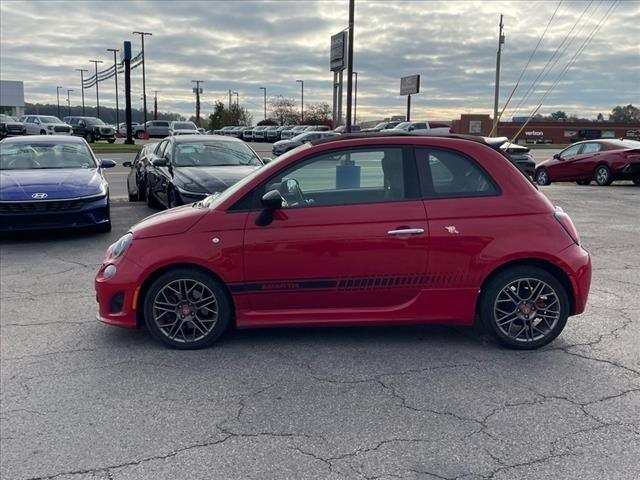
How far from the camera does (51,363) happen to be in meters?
4.46

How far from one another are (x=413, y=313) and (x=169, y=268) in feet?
6.15

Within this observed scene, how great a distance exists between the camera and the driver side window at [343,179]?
464cm

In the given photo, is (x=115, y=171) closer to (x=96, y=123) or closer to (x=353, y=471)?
(x=353, y=471)

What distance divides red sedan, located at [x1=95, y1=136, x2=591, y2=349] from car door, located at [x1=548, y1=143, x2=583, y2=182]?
1537cm

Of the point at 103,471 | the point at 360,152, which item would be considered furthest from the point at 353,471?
the point at 360,152

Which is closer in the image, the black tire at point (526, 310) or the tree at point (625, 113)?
the black tire at point (526, 310)

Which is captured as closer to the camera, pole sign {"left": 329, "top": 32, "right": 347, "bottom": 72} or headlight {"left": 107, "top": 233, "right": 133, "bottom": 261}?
headlight {"left": 107, "top": 233, "right": 133, "bottom": 261}

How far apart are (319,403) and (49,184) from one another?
6.60 metres

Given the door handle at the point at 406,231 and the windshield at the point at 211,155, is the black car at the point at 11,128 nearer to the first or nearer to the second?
the windshield at the point at 211,155

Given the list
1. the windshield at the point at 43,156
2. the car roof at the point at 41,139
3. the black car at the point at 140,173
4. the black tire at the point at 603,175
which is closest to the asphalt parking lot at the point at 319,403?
the windshield at the point at 43,156

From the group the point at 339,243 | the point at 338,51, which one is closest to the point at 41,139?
the point at 339,243

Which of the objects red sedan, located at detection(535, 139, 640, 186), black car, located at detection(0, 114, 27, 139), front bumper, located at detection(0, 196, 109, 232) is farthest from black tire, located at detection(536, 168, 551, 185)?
black car, located at detection(0, 114, 27, 139)

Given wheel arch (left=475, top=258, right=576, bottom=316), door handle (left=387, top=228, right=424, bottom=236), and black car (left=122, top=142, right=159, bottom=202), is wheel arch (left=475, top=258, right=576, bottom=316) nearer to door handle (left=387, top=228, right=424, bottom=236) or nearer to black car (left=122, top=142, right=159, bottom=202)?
door handle (left=387, top=228, right=424, bottom=236)

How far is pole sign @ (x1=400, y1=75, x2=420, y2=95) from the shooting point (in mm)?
60125
